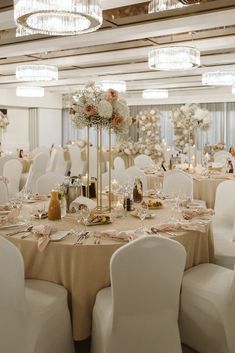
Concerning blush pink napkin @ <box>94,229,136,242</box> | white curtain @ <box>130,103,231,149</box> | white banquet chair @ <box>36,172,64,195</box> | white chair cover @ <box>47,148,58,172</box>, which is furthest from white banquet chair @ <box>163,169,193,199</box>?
white curtain @ <box>130,103,231,149</box>

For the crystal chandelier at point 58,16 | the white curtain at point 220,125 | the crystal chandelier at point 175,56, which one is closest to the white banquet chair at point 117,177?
the crystal chandelier at point 175,56

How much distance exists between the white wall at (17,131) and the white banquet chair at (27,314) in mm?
11213

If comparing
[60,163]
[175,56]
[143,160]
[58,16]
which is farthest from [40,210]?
[60,163]

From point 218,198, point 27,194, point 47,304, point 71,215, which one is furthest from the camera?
point 218,198

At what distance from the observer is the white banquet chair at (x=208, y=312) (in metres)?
2.80

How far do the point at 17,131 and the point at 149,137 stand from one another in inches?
219

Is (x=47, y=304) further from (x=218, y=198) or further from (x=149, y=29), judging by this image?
(x=149, y=29)

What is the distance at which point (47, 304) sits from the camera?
272cm

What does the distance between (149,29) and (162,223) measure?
99.3 inches

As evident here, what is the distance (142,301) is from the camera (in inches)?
101

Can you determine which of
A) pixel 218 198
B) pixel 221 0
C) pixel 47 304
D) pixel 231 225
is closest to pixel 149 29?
pixel 221 0

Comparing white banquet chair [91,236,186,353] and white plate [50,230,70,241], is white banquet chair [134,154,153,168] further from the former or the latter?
white banquet chair [91,236,186,353]

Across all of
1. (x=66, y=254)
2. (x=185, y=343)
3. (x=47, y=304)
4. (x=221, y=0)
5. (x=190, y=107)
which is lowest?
(x=185, y=343)

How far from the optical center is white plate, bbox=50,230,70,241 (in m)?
2.93
